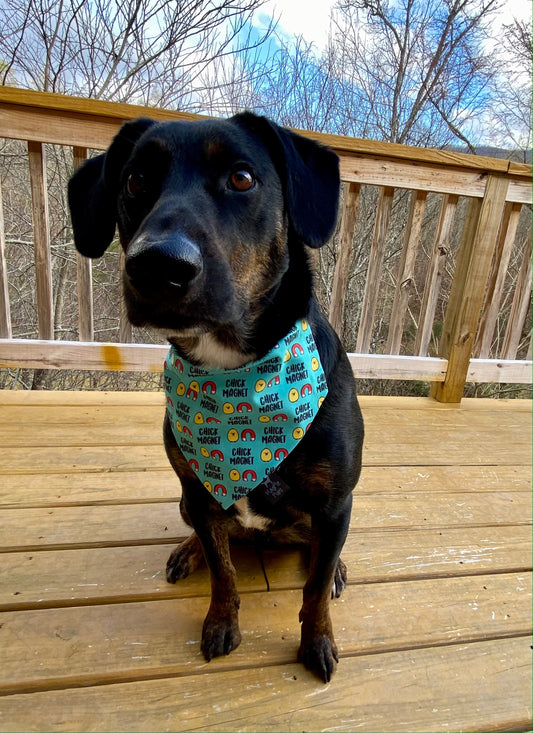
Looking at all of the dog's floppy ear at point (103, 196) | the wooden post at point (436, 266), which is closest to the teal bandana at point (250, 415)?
the dog's floppy ear at point (103, 196)

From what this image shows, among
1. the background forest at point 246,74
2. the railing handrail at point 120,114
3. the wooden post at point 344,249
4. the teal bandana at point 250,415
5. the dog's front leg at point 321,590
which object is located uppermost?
the background forest at point 246,74

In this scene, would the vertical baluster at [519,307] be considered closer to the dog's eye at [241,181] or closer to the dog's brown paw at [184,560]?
the dog's eye at [241,181]

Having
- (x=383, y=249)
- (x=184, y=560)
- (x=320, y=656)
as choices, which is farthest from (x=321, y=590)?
(x=383, y=249)

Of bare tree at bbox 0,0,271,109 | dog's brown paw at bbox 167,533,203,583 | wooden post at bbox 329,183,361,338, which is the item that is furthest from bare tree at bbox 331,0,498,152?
dog's brown paw at bbox 167,533,203,583

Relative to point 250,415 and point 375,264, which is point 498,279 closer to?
point 375,264

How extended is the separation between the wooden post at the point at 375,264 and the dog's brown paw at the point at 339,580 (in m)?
1.69

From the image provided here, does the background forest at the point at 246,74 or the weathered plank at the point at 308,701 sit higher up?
the background forest at the point at 246,74

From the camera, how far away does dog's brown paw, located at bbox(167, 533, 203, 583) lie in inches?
58.9

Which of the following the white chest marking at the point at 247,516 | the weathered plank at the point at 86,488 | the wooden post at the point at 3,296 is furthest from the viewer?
the wooden post at the point at 3,296

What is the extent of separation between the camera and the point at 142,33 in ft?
10.9

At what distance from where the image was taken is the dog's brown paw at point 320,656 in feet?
3.91

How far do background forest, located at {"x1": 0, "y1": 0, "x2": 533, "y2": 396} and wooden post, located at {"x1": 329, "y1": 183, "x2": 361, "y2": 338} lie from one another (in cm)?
44

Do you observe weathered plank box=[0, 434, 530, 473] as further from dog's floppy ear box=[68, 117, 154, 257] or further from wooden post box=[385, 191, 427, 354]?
dog's floppy ear box=[68, 117, 154, 257]

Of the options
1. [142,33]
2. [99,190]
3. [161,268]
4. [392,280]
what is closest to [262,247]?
[161,268]
